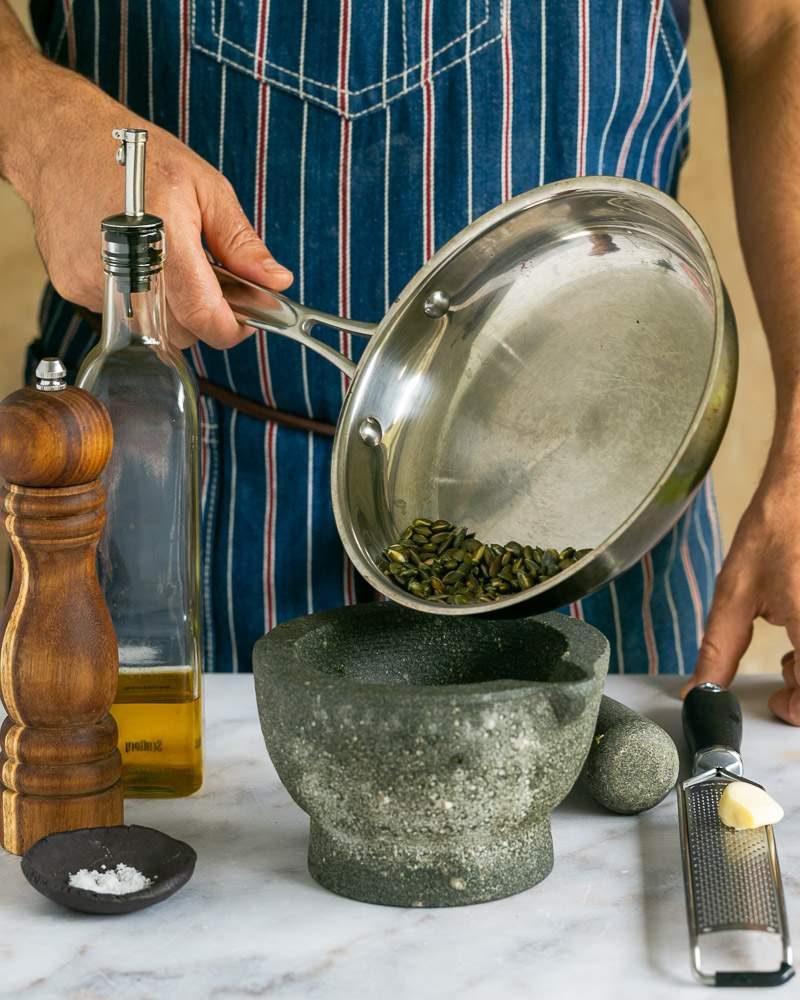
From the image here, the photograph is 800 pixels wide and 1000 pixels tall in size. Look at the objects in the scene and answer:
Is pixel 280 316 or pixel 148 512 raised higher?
pixel 280 316

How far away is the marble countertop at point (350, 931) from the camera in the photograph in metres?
0.73

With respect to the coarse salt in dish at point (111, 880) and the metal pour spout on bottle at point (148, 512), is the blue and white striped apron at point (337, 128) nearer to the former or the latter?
the metal pour spout on bottle at point (148, 512)

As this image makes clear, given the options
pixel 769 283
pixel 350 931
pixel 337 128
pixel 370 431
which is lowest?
pixel 350 931

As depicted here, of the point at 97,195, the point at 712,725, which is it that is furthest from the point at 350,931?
the point at 97,195

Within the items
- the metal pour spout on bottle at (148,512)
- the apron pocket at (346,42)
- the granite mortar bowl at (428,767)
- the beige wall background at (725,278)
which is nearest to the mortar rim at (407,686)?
the granite mortar bowl at (428,767)

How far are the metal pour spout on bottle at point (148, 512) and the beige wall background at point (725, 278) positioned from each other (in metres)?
1.72

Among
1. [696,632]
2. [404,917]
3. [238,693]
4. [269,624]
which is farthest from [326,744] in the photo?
[696,632]

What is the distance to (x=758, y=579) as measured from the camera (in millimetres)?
1163

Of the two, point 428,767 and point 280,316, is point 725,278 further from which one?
point 428,767

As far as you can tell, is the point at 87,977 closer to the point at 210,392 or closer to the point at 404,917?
the point at 404,917

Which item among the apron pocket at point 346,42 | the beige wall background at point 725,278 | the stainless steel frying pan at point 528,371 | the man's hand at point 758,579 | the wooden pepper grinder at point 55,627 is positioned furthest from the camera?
the beige wall background at point 725,278

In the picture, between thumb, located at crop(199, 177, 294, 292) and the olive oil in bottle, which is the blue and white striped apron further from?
the olive oil in bottle

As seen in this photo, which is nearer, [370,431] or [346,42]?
[370,431]

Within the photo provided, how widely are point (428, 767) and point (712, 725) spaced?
0.95ft
